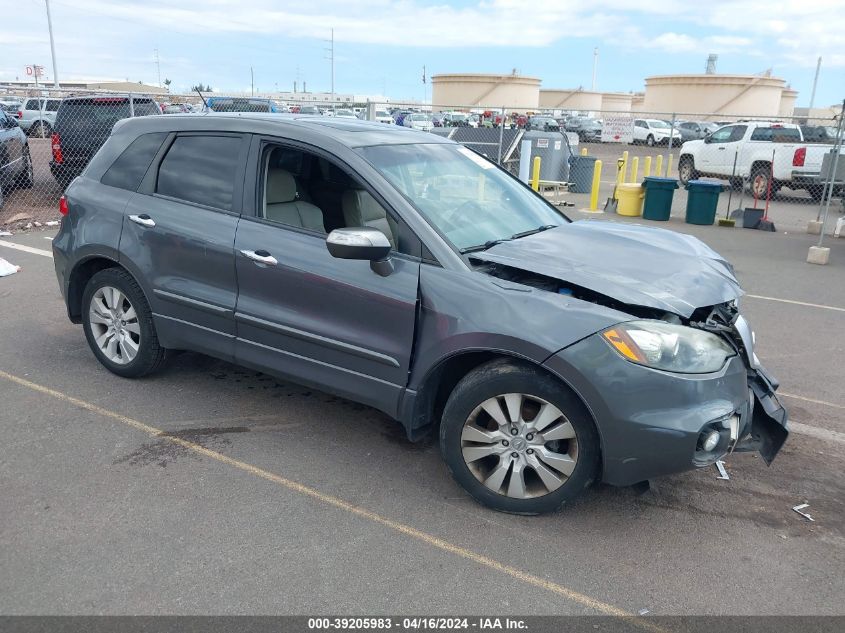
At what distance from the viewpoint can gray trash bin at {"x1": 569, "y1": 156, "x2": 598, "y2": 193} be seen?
57.8 ft

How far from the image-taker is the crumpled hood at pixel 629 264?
331cm

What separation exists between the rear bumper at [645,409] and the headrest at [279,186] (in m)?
1.93

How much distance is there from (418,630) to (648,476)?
122 cm

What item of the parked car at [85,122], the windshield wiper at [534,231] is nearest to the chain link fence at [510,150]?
the parked car at [85,122]

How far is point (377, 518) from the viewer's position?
11.1 ft

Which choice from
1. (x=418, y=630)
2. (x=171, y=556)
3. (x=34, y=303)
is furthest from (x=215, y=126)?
(x=34, y=303)

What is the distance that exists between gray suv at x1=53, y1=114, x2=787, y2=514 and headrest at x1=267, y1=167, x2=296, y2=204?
0.01 meters

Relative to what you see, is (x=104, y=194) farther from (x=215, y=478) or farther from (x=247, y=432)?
(x=215, y=478)

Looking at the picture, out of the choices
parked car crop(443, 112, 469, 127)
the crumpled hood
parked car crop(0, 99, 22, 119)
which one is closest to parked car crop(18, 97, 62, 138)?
parked car crop(0, 99, 22, 119)

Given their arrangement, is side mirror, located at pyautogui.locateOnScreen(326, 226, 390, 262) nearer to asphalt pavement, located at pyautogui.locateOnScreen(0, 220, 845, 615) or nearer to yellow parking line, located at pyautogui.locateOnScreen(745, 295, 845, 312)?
asphalt pavement, located at pyautogui.locateOnScreen(0, 220, 845, 615)

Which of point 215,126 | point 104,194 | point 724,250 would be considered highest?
point 215,126

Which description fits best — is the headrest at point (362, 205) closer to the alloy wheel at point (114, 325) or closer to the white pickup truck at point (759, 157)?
the alloy wheel at point (114, 325)

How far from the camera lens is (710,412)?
3.06m

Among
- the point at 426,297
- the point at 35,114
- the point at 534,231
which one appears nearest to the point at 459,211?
the point at 534,231
